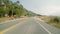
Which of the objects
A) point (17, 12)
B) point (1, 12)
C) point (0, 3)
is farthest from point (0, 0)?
point (17, 12)

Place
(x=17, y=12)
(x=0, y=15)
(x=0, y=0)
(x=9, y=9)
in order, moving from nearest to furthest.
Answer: (x=0, y=15) → (x=0, y=0) → (x=9, y=9) → (x=17, y=12)

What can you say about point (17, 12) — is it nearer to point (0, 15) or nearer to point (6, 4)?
point (6, 4)

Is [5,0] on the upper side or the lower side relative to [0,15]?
upper

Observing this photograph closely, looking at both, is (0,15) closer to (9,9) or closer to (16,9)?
(9,9)

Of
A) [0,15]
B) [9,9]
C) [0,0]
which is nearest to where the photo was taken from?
[0,15]

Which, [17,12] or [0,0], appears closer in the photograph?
[0,0]

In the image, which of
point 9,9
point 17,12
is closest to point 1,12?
point 9,9

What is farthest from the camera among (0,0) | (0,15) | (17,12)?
(17,12)

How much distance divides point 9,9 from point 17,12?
1675cm

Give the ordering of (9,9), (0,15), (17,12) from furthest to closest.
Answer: (17,12)
(9,9)
(0,15)

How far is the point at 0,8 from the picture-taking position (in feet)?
306

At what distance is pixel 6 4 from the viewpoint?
11188cm

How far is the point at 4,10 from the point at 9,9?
46.8ft

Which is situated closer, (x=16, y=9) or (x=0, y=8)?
(x=0, y=8)
